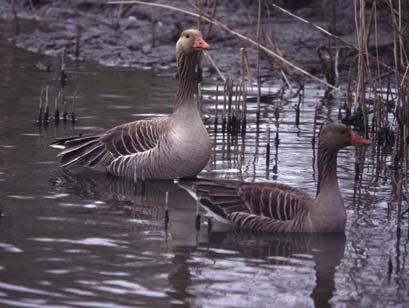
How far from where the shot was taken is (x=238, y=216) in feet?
33.9

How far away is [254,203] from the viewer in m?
10.4

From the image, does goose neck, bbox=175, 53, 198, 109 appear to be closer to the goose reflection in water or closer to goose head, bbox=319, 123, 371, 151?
the goose reflection in water

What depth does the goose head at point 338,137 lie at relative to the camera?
10.3 metres

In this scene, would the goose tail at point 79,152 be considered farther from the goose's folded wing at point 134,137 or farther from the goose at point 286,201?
the goose at point 286,201

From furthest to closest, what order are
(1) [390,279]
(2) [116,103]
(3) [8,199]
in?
(2) [116,103]
(3) [8,199]
(1) [390,279]

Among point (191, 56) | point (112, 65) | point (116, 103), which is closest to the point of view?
point (191, 56)

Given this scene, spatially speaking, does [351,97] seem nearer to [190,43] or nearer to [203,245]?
[190,43]

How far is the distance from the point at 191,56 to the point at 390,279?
471cm

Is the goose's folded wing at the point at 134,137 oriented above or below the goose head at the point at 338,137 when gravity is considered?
below

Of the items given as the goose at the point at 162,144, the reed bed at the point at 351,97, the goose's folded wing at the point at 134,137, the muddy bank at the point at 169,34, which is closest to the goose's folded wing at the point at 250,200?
the reed bed at the point at 351,97

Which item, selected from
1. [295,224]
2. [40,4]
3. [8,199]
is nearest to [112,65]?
[40,4]

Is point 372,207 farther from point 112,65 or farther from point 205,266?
point 112,65

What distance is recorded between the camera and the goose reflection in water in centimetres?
860

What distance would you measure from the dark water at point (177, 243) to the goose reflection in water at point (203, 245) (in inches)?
0.5
